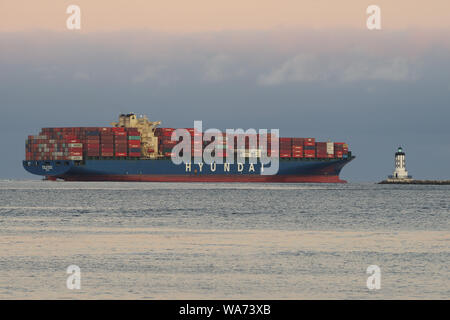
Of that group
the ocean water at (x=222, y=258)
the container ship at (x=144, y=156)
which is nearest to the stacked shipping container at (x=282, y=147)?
the container ship at (x=144, y=156)

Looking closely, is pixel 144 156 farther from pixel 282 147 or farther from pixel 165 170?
pixel 282 147

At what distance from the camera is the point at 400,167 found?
168m

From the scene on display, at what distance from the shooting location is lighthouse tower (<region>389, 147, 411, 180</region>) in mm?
164337

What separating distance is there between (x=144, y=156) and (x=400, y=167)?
57.5 meters

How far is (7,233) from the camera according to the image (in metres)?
35.8

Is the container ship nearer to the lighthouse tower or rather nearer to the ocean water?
the lighthouse tower

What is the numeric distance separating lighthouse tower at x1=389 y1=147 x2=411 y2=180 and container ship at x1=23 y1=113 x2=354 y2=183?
15.3 meters

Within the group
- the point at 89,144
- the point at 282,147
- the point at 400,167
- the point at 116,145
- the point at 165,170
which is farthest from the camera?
the point at 400,167

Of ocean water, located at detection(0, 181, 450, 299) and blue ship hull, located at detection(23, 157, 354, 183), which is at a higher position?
blue ship hull, located at detection(23, 157, 354, 183)

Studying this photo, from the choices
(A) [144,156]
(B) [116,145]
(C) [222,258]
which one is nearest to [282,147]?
(A) [144,156]

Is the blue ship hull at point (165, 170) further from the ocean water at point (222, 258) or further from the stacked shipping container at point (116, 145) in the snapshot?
the ocean water at point (222, 258)

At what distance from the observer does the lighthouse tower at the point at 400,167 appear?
164337mm

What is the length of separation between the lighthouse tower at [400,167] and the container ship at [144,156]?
15306 mm

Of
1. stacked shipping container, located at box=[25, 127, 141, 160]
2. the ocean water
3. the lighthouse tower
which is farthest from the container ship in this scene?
the ocean water
